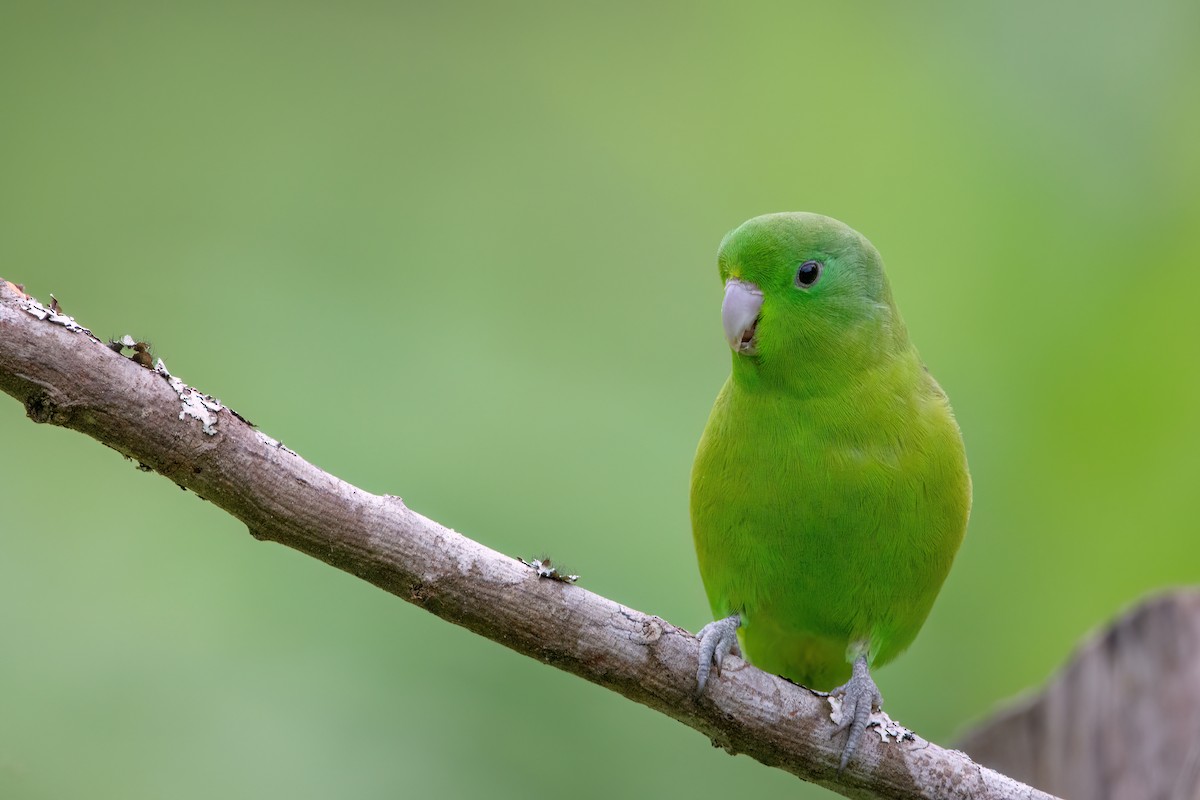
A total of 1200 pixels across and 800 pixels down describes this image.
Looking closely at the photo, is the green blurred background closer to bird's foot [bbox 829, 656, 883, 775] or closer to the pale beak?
the pale beak

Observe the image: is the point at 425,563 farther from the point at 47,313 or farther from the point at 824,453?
the point at 824,453

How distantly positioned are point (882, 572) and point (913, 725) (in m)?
1.80

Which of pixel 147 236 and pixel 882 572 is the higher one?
pixel 147 236

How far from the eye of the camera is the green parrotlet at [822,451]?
2535mm

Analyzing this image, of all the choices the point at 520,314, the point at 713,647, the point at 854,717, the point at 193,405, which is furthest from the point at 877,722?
the point at 520,314

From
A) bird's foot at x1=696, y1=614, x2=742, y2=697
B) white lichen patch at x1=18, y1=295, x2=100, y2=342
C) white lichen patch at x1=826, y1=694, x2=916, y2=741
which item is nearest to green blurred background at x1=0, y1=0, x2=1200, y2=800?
bird's foot at x1=696, y1=614, x2=742, y2=697

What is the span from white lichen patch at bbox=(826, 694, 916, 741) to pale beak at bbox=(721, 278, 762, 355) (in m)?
0.78

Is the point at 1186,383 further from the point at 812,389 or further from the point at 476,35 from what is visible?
the point at 476,35

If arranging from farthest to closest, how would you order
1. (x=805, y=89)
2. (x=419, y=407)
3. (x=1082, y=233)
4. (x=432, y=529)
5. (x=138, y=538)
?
(x=805, y=89), (x=1082, y=233), (x=419, y=407), (x=138, y=538), (x=432, y=529)

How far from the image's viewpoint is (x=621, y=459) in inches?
157

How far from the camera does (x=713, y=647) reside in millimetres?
2199

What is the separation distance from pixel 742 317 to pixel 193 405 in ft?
4.04

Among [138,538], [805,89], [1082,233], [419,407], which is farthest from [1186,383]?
[138,538]

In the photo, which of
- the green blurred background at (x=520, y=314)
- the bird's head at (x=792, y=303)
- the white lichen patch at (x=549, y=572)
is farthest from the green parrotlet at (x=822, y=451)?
the green blurred background at (x=520, y=314)
